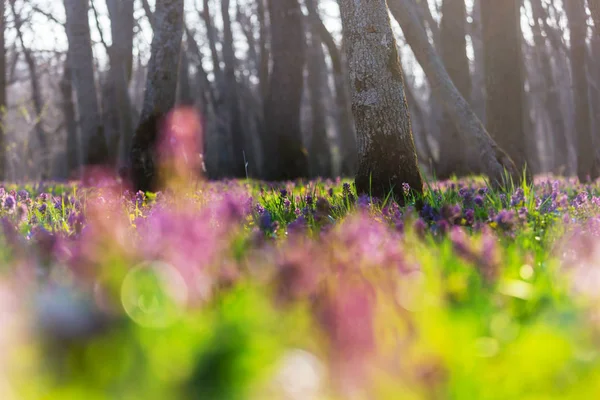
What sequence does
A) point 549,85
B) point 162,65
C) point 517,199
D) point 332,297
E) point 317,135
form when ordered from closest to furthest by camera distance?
point 332,297 → point 517,199 → point 162,65 → point 317,135 → point 549,85

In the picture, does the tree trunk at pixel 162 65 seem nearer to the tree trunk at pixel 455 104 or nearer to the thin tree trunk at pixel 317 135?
the tree trunk at pixel 455 104

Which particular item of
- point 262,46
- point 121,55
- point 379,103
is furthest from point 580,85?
point 262,46

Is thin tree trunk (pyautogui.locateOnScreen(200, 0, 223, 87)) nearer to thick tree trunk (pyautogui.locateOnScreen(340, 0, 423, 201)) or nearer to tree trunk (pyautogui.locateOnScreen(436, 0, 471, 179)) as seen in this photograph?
tree trunk (pyautogui.locateOnScreen(436, 0, 471, 179))

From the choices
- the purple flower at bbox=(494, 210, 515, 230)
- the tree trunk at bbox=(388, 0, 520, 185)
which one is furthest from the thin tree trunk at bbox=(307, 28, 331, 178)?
the purple flower at bbox=(494, 210, 515, 230)

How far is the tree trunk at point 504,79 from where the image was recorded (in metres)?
10.4

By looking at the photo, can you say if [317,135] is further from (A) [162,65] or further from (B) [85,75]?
(A) [162,65]

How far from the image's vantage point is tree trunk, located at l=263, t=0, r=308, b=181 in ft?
52.8

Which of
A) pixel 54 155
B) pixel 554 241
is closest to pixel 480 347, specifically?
pixel 554 241

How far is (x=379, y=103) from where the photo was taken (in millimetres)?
6078

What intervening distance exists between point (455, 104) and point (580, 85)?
9.24 meters

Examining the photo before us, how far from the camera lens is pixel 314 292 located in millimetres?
2145

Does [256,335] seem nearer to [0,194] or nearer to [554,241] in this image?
[554,241]

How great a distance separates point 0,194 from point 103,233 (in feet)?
12.6

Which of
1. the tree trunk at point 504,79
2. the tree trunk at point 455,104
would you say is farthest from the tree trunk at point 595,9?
the tree trunk at point 455,104
